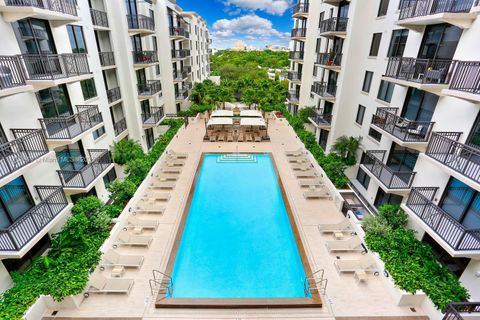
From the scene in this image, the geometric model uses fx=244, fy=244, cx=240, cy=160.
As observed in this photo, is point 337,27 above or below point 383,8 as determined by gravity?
below

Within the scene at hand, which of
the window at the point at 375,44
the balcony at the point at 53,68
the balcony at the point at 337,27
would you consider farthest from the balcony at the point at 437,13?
the balcony at the point at 53,68

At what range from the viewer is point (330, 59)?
21625 mm

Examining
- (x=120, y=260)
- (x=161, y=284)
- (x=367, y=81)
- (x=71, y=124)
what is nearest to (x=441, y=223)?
(x=367, y=81)

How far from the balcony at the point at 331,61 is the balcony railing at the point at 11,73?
20.5m

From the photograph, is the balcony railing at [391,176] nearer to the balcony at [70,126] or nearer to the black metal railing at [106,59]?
the balcony at [70,126]

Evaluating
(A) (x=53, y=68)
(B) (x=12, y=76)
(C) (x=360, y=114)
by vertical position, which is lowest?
(C) (x=360, y=114)

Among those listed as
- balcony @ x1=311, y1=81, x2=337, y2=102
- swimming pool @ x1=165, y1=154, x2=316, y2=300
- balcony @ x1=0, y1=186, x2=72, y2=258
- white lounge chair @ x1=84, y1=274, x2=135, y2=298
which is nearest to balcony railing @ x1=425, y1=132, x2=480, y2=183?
swimming pool @ x1=165, y1=154, x2=316, y2=300

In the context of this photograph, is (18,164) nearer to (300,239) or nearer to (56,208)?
(56,208)

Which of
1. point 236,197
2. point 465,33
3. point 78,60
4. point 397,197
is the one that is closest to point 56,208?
point 78,60

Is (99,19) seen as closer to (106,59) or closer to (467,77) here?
(106,59)

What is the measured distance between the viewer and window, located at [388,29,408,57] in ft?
48.3

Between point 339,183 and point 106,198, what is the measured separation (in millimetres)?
16671

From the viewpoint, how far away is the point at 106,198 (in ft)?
56.0

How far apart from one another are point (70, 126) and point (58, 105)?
4.48ft
